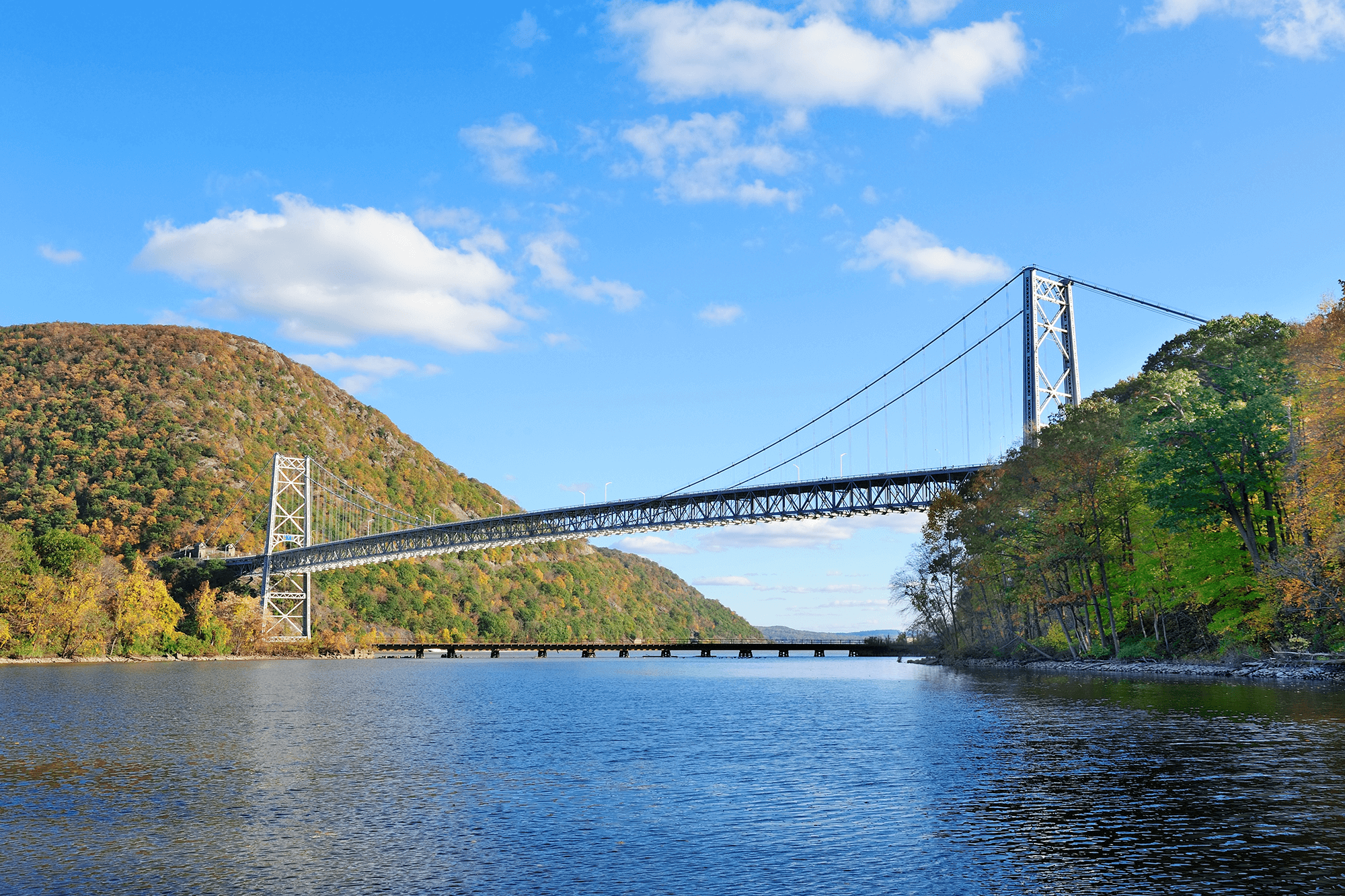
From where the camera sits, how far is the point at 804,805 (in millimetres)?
17875

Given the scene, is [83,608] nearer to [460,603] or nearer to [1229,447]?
[460,603]

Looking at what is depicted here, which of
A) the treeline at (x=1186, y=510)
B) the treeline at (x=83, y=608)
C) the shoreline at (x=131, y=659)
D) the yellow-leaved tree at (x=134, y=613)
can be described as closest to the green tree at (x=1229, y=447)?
the treeline at (x=1186, y=510)

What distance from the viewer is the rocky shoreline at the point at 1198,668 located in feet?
128

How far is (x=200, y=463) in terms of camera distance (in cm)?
13838

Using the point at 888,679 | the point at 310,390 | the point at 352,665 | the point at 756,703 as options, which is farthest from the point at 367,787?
the point at 310,390

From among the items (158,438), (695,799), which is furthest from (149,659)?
(695,799)

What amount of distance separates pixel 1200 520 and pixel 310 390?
181 meters

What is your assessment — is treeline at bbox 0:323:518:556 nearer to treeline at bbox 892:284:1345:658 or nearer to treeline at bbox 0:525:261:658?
treeline at bbox 0:525:261:658

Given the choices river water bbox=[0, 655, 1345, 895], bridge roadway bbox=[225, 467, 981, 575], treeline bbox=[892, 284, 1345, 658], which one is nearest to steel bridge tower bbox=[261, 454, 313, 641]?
bridge roadway bbox=[225, 467, 981, 575]

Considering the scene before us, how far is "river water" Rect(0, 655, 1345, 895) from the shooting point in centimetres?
1309

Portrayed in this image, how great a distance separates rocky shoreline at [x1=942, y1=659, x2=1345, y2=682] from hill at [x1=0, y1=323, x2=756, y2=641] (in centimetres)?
9108

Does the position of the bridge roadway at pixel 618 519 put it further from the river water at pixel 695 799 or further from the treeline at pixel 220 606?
the river water at pixel 695 799

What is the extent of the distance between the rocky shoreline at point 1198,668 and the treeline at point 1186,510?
1265mm

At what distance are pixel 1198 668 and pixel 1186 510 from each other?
26.6 ft
